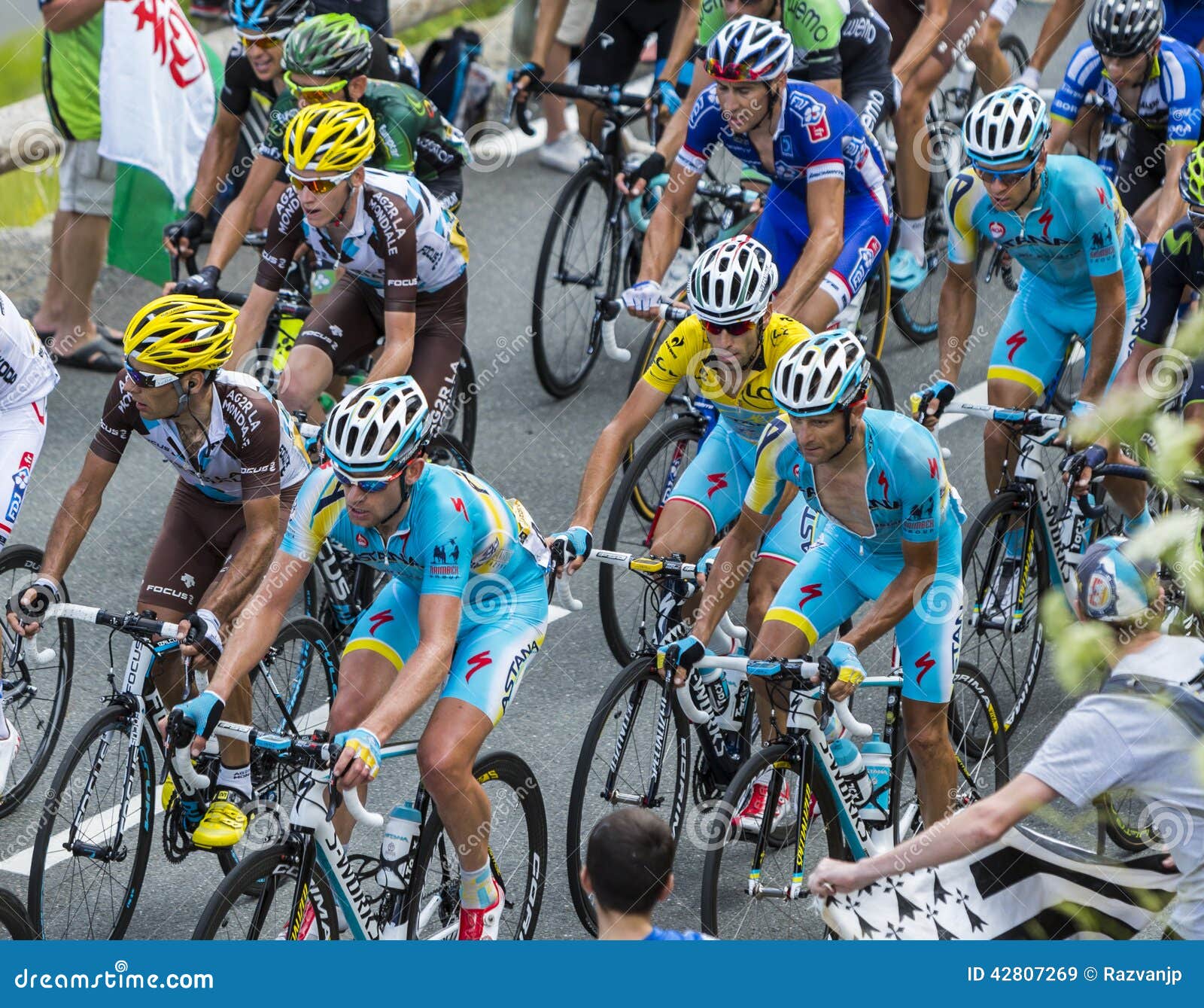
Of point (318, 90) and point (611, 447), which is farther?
point (318, 90)

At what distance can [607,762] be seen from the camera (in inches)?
239

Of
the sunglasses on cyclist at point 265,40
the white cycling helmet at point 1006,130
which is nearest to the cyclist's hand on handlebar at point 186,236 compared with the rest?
the sunglasses on cyclist at point 265,40

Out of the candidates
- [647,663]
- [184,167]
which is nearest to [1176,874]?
[647,663]

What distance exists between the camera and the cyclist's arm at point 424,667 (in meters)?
5.04

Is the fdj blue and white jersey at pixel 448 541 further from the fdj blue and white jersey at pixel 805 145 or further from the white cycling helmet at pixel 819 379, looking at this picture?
the fdj blue and white jersey at pixel 805 145

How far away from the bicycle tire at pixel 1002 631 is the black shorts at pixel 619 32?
4.57 meters

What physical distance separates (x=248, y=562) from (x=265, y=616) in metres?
0.61

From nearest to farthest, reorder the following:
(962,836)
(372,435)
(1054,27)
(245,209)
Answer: (962,836) < (372,435) < (245,209) < (1054,27)

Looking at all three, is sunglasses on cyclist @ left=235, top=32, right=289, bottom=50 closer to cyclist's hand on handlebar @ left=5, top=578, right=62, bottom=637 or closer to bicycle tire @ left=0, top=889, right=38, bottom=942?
cyclist's hand on handlebar @ left=5, top=578, right=62, bottom=637

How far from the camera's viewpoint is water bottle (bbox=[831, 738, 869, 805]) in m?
5.75

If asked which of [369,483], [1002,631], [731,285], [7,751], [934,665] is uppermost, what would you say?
[731,285]

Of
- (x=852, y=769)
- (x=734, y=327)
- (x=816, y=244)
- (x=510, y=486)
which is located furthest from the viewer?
(x=510, y=486)

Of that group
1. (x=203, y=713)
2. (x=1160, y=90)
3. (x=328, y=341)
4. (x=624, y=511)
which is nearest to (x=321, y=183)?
(x=328, y=341)

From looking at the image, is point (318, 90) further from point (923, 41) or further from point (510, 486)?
point (923, 41)
